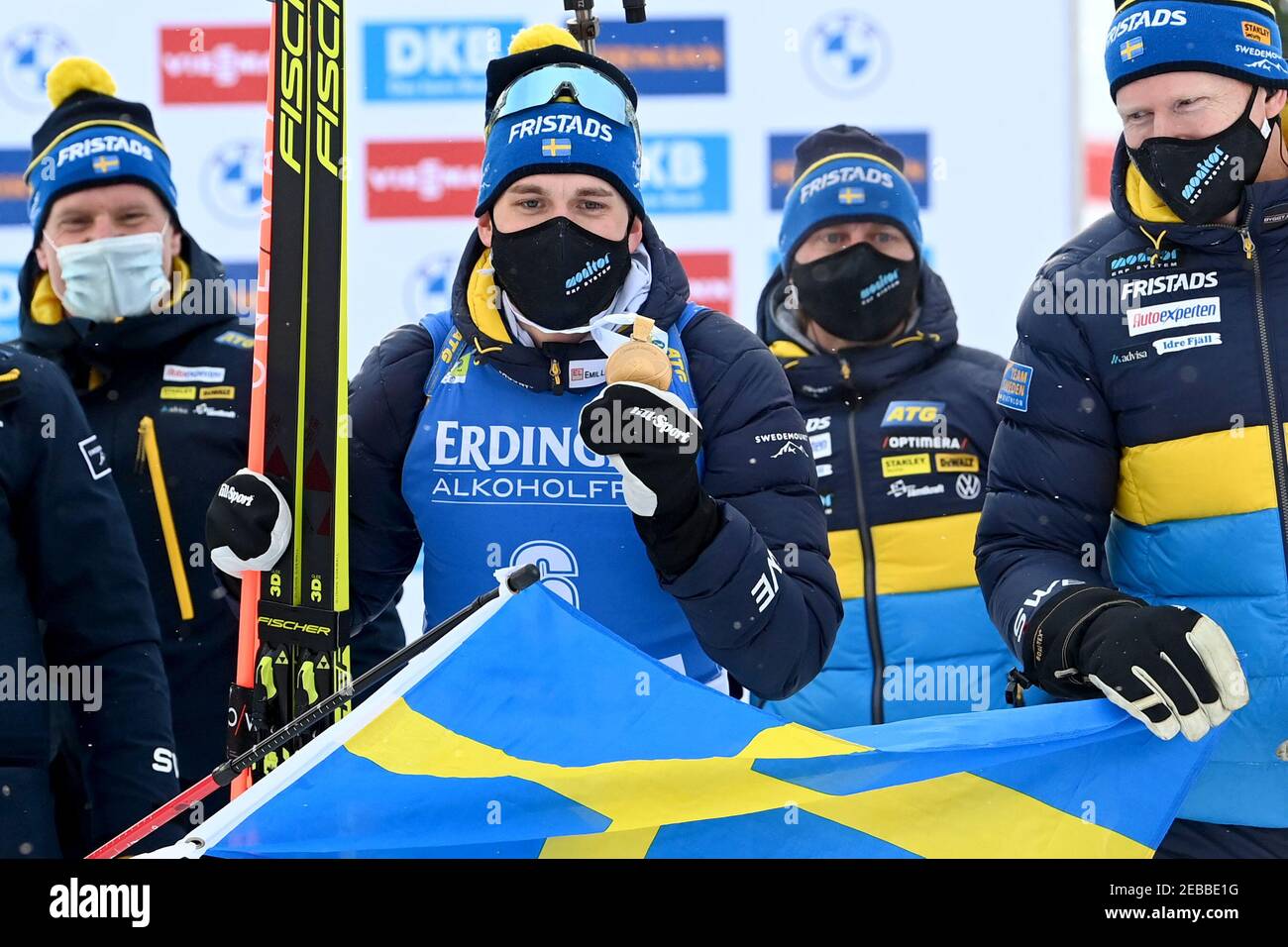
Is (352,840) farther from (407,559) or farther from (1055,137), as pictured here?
(1055,137)

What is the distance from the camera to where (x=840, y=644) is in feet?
12.9

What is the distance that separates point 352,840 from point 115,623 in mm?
999

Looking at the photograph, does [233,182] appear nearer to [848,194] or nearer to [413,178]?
[413,178]

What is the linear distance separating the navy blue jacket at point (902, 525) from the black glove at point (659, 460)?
1518 millimetres

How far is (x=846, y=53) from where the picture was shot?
6.62 metres

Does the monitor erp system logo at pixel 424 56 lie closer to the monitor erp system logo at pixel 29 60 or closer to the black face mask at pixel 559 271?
the monitor erp system logo at pixel 29 60

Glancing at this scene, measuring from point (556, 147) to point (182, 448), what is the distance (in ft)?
4.96

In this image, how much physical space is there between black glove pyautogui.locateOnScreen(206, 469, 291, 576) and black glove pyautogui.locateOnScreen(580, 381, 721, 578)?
0.62 meters

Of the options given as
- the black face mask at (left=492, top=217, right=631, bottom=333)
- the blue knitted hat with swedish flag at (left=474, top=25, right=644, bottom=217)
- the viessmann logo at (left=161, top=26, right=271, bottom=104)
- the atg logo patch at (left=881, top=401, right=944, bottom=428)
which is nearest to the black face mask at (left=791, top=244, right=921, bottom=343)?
the atg logo patch at (left=881, top=401, right=944, bottom=428)

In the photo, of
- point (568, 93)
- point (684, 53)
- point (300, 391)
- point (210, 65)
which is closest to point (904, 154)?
Answer: point (684, 53)

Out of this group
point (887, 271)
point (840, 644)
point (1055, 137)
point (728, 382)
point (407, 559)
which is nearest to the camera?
point (728, 382)

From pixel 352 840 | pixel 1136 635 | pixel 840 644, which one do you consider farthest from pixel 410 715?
pixel 840 644

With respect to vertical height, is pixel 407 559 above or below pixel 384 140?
below
